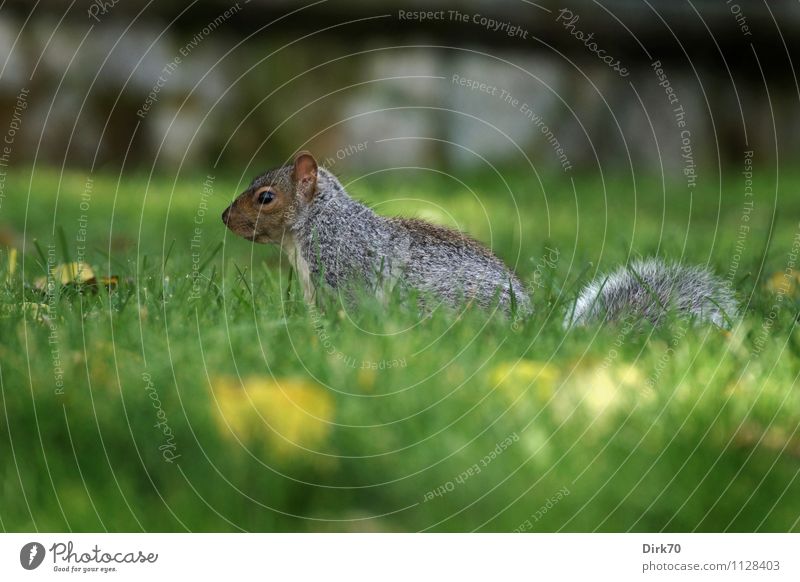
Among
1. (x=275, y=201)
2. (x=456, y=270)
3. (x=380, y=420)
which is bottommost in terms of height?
(x=380, y=420)

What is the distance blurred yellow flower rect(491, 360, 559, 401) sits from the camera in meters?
1.93

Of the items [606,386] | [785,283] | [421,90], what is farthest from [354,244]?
[421,90]

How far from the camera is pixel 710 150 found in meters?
7.89

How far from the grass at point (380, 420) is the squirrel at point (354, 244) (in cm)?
24

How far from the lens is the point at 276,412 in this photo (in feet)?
6.03

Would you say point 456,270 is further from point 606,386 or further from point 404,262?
point 606,386

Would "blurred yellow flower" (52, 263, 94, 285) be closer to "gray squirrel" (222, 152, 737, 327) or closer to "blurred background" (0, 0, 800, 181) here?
"gray squirrel" (222, 152, 737, 327)

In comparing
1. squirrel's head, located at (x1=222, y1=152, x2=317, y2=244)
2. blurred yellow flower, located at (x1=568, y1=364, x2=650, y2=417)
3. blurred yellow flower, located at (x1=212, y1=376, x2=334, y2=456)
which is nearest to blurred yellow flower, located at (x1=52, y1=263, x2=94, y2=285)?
squirrel's head, located at (x1=222, y1=152, x2=317, y2=244)

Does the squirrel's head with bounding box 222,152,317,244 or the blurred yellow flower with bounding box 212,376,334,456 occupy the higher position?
the squirrel's head with bounding box 222,152,317,244

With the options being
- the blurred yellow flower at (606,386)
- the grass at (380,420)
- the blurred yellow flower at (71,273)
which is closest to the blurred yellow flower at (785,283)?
the grass at (380,420)

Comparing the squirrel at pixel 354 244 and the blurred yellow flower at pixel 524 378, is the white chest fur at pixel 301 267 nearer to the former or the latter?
the squirrel at pixel 354 244

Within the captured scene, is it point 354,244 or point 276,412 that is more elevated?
point 354,244

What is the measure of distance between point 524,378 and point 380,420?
0.32 m

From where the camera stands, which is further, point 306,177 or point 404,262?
point 306,177
